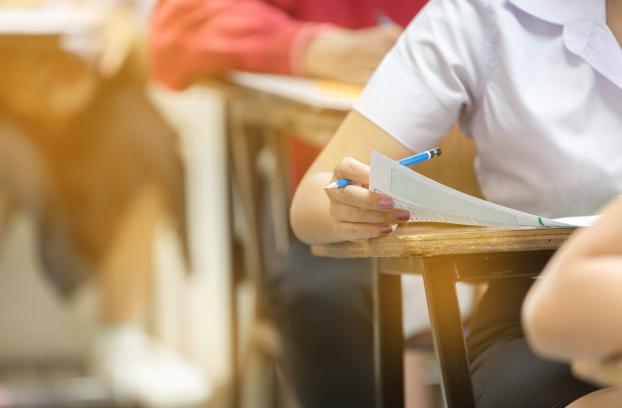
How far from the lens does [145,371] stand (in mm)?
2500

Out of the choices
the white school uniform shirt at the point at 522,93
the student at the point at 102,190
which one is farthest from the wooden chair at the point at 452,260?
the student at the point at 102,190

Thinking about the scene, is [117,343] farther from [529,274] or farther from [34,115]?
[529,274]

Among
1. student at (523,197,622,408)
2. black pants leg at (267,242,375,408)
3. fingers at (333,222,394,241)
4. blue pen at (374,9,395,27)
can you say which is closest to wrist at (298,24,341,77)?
blue pen at (374,9,395,27)

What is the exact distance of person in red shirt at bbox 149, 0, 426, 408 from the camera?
4.91ft

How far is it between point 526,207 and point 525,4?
17 cm

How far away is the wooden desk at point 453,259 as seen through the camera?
0.67 m

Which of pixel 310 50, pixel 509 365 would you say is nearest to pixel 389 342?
pixel 509 365

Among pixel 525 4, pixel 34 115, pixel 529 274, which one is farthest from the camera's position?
pixel 34 115

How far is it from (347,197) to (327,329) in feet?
2.70

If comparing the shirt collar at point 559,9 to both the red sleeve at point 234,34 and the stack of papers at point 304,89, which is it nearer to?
the stack of papers at point 304,89

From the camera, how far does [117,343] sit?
264cm

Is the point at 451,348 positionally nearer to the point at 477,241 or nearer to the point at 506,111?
the point at 477,241

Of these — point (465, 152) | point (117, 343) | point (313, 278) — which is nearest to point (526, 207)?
point (465, 152)

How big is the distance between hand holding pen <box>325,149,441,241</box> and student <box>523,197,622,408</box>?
0.29m
